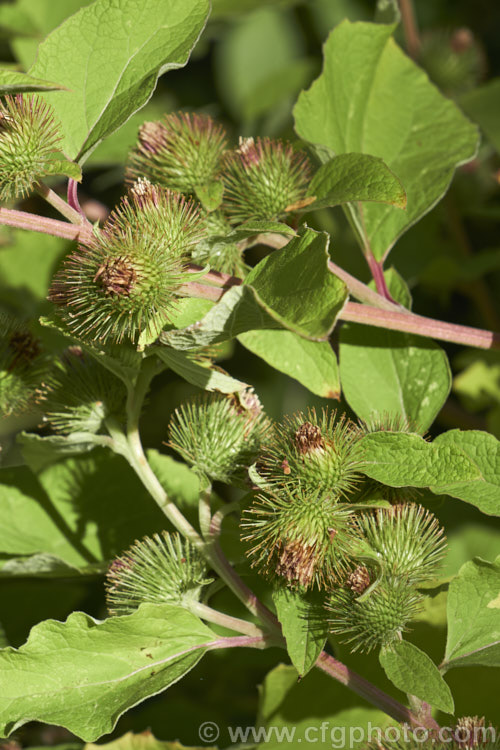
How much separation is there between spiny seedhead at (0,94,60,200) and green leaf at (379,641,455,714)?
105cm

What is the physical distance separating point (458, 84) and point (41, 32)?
1.61 m

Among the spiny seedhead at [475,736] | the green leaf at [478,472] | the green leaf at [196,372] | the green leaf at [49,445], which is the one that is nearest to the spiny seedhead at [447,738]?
the spiny seedhead at [475,736]

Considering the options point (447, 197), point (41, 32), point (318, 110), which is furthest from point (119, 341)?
point (41, 32)

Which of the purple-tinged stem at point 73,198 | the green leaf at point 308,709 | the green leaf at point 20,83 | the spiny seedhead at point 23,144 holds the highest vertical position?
the green leaf at point 20,83

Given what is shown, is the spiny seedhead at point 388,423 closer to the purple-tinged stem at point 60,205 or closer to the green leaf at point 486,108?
the purple-tinged stem at point 60,205

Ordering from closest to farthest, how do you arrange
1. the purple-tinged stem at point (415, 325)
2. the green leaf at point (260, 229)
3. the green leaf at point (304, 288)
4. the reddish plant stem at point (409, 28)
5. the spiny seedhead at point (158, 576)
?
the green leaf at point (304, 288) → the green leaf at point (260, 229) → the spiny seedhead at point (158, 576) → the purple-tinged stem at point (415, 325) → the reddish plant stem at point (409, 28)

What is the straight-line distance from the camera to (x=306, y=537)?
1393 millimetres

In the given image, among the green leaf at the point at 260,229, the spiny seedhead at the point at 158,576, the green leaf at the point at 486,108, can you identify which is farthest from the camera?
the green leaf at the point at 486,108

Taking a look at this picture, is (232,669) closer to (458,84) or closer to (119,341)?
(119,341)

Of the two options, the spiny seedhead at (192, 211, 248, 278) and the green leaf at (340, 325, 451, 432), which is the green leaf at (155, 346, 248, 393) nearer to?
the spiny seedhead at (192, 211, 248, 278)

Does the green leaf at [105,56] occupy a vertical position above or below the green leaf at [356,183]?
above

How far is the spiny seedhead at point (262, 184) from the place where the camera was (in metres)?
1.66

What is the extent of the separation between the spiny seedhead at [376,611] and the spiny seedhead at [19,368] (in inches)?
31.2

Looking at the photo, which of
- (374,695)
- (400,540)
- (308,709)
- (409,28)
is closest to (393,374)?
(400,540)
